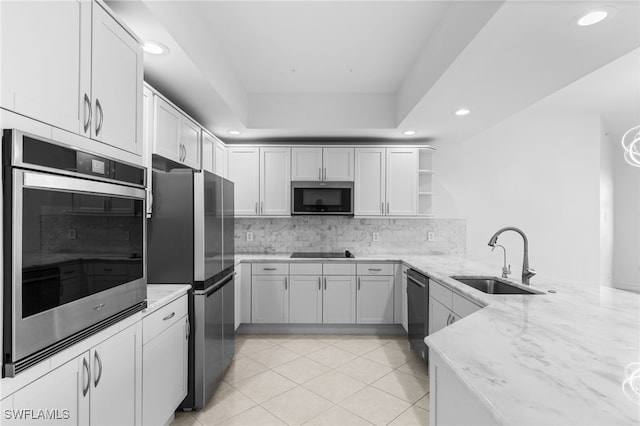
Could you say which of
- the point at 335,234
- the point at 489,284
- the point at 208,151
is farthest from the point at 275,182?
the point at 489,284

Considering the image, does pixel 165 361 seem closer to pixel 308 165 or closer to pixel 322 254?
pixel 322 254

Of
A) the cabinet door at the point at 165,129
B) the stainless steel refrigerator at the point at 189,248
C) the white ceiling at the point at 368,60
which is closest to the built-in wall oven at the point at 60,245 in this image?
the stainless steel refrigerator at the point at 189,248

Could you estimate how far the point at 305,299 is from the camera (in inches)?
146

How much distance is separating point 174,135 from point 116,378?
175 centimetres

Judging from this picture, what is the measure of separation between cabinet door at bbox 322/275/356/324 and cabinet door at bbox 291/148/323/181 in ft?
4.32

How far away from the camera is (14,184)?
91cm

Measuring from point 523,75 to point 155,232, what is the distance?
2.81 meters

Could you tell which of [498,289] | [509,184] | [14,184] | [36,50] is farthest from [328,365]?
[509,184]

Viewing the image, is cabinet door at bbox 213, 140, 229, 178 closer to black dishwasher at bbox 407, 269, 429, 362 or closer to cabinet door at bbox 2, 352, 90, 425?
black dishwasher at bbox 407, 269, 429, 362

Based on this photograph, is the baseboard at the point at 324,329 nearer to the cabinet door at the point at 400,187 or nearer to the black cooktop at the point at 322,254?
the black cooktop at the point at 322,254

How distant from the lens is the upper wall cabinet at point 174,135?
2.18 meters

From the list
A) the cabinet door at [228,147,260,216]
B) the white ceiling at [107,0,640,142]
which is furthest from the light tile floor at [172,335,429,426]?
the white ceiling at [107,0,640,142]

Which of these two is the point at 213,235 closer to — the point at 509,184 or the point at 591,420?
the point at 591,420

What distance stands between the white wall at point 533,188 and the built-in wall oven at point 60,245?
156 inches
